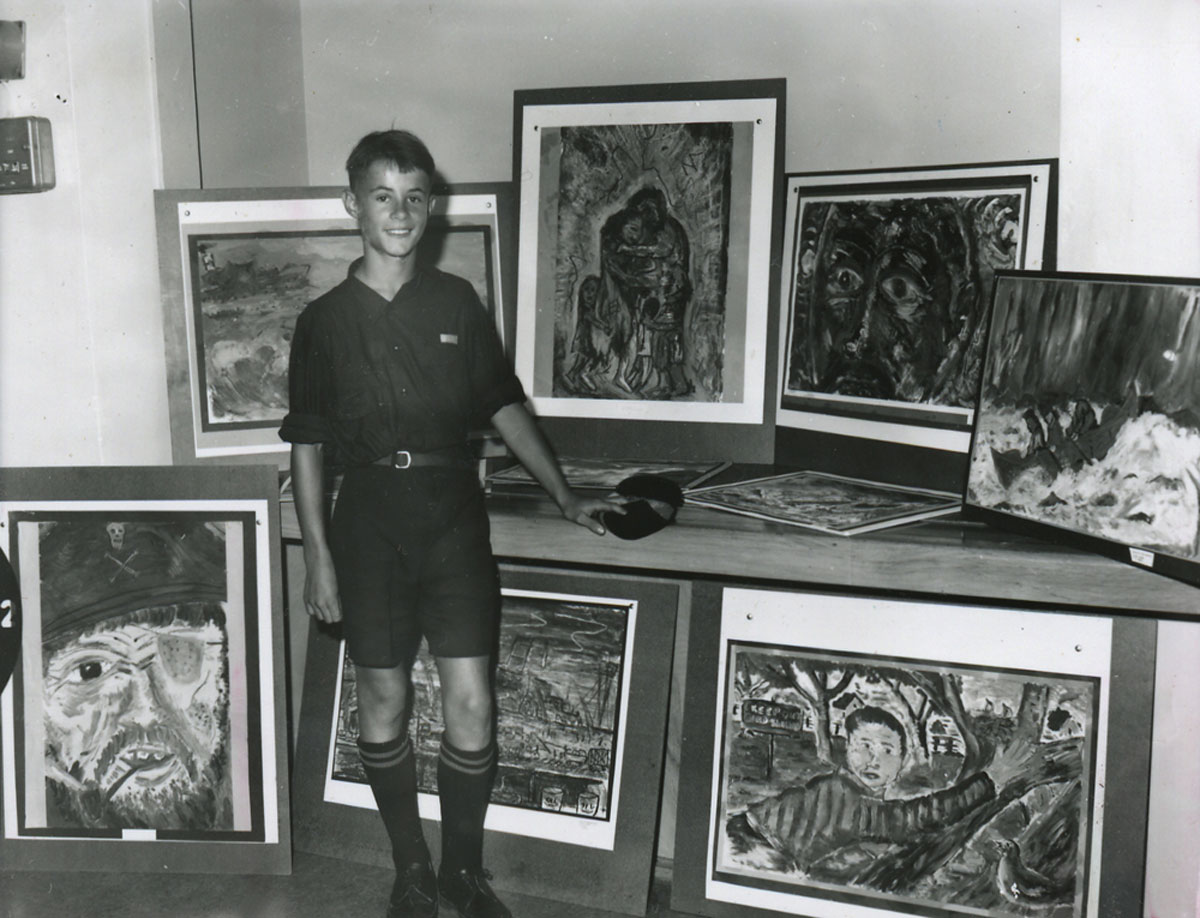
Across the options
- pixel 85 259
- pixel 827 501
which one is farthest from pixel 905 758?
pixel 85 259

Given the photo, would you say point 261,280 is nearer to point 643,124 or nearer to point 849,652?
point 643,124

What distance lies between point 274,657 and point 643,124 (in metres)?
1.19

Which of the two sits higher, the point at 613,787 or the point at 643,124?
the point at 643,124

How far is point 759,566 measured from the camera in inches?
64.6

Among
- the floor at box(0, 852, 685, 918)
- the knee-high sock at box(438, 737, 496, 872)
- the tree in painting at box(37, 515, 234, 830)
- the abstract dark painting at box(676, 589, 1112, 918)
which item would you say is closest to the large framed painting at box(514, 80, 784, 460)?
the abstract dark painting at box(676, 589, 1112, 918)

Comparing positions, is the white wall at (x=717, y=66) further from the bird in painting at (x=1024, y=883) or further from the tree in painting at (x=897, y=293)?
the bird in painting at (x=1024, y=883)

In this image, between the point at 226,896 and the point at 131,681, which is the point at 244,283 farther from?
the point at 226,896

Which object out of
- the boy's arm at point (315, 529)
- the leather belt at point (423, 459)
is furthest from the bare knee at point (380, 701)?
the leather belt at point (423, 459)

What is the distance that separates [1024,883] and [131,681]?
162cm

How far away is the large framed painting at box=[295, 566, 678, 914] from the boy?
6.8 inches

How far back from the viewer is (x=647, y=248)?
75.6 inches

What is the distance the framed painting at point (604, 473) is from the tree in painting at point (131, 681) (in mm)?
569

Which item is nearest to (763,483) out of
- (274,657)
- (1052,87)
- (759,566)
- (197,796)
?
(759,566)

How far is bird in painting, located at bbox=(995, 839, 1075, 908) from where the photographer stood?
65.8 inches
